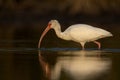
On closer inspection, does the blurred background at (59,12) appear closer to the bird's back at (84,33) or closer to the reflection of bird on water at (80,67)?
the bird's back at (84,33)

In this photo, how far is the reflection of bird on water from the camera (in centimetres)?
1361

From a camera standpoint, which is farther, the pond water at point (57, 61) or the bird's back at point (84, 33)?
the bird's back at point (84, 33)

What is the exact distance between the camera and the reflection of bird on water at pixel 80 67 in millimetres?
13609

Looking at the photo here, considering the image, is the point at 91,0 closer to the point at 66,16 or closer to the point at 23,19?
the point at 66,16

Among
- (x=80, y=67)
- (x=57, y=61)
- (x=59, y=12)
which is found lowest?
(x=80, y=67)

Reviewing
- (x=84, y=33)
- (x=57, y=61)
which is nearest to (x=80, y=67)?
(x=57, y=61)

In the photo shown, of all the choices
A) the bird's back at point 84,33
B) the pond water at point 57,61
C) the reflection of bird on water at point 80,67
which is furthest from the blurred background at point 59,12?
the reflection of bird on water at point 80,67

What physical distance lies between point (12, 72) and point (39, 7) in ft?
77.2

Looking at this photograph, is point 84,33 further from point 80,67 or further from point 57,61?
point 80,67

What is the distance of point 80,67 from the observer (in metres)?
14.7

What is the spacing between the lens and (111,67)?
14695 millimetres

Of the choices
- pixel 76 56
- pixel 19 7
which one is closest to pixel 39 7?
pixel 19 7

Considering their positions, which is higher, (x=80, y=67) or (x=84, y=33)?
(x=84, y=33)

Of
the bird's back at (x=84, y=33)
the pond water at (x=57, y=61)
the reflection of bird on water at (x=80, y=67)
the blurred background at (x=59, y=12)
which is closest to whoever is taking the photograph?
the reflection of bird on water at (x=80, y=67)
